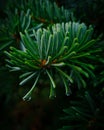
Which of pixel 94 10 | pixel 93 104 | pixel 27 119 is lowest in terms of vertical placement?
pixel 27 119

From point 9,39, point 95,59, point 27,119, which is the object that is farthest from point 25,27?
point 27,119

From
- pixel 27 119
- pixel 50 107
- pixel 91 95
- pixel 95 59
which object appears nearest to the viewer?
pixel 95 59

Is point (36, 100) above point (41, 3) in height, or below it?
below

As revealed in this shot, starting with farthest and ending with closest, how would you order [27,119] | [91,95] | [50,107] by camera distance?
Answer: [27,119] < [50,107] < [91,95]

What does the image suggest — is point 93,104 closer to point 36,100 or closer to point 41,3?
point 41,3

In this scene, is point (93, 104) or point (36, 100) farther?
point (36, 100)

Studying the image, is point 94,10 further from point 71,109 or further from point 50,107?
point 50,107

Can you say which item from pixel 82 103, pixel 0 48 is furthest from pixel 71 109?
pixel 0 48

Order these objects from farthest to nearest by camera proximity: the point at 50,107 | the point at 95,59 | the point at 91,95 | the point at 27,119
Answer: the point at 27,119 → the point at 50,107 → the point at 91,95 → the point at 95,59

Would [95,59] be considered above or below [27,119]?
above
